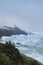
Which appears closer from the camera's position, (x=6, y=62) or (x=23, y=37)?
(x=6, y=62)

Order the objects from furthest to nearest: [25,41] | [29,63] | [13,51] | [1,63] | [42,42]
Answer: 1. [25,41]
2. [42,42]
3. [13,51]
4. [29,63]
5. [1,63]

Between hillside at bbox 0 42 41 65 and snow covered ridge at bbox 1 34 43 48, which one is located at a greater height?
snow covered ridge at bbox 1 34 43 48

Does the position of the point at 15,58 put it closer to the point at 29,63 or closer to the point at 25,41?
the point at 29,63

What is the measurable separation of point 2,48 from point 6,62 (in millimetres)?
3010

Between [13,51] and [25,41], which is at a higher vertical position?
[25,41]

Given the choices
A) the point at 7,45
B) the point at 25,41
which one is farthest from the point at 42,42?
the point at 7,45

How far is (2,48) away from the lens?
15.9 m

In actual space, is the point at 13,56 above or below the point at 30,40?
below

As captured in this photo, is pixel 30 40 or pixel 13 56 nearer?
pixel 13 56

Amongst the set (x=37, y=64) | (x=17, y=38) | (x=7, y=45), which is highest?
(x=17, y=38)

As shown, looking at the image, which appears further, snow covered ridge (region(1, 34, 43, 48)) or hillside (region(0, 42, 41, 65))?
snow covered ridge (region(1, 34, 43, 48))

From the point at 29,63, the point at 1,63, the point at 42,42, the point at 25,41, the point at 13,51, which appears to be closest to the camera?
the point at 1,63

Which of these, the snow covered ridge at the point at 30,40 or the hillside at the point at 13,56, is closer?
the hillside at the point at 13,56

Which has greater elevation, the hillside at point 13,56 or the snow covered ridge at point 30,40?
the snow covered ridge at point 30,40
